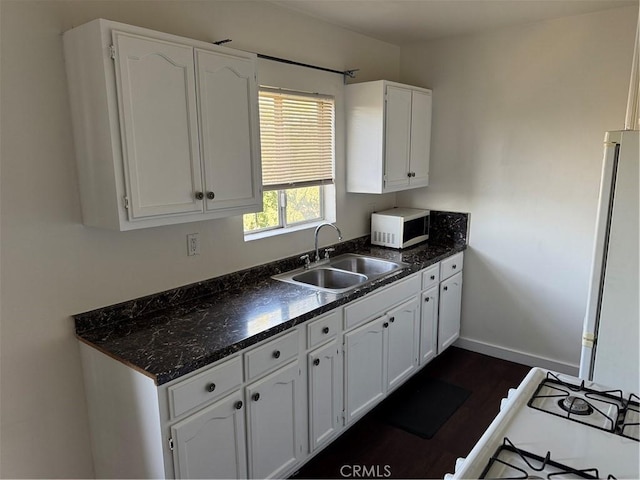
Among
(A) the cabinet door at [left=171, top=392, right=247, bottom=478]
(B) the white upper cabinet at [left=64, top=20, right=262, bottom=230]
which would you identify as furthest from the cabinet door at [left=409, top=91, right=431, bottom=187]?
(A) the cabinet door at [left=171, top=392, right=247, bottom=478]

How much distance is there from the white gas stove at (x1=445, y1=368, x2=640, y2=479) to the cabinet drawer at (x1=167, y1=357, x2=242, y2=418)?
952mm

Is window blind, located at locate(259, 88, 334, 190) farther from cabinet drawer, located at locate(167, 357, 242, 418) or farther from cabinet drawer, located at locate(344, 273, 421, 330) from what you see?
cabinet drawer, located at locate(167, 357, 242, 418)

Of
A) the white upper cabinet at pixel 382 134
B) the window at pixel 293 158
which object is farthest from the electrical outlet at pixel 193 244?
the white upper cabinet at pixel 382 134

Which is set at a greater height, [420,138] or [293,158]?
[420,138]

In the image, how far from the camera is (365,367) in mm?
2652

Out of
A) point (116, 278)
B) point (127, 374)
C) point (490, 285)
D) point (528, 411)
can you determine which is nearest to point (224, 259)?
point (116, 278)

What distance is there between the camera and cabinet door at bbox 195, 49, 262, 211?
6.48ft

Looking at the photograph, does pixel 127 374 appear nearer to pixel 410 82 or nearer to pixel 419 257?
pixel 419 257

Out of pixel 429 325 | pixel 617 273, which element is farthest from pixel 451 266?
pixel 617 273

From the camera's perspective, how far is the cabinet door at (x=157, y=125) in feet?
5.60

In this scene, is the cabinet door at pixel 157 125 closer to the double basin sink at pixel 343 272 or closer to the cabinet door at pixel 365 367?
the double basin sink at pixel 343 272

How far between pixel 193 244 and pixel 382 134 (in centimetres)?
153

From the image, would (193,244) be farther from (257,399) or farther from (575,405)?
(575,405)

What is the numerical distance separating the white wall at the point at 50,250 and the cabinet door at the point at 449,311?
6.81 ft
